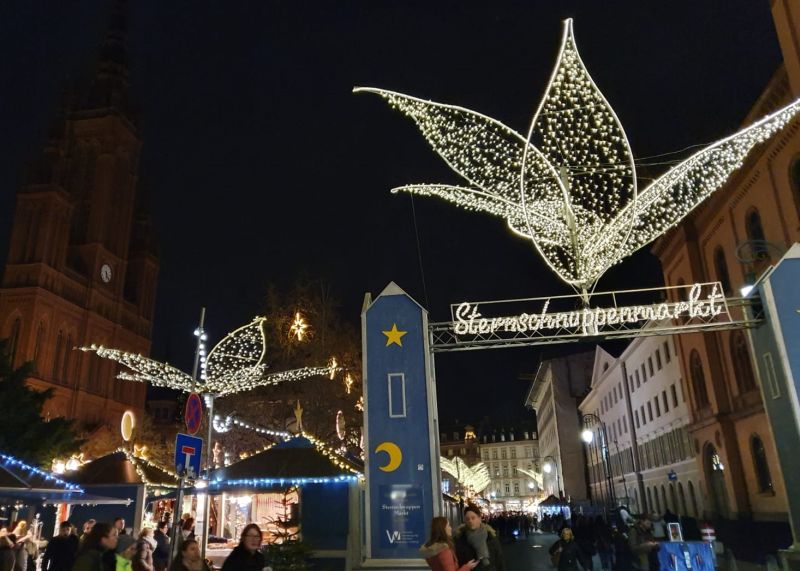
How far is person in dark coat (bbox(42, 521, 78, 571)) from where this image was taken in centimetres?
1088

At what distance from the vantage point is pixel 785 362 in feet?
45.2

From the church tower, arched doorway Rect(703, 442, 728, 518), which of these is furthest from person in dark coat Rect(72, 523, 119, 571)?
the church tower

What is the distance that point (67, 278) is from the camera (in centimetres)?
5762

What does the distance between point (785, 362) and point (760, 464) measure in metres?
15.3

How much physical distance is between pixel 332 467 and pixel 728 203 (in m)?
21.8

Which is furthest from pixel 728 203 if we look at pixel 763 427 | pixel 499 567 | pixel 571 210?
pixel 499 567

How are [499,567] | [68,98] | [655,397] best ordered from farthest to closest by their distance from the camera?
[68,98] → [655,397] → [499,567]

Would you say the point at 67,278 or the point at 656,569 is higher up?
the point at 67,278

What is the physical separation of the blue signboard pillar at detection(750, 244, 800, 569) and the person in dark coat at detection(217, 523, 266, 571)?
12.7 metres

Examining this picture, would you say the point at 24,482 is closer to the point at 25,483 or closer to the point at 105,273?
the point at 25,483

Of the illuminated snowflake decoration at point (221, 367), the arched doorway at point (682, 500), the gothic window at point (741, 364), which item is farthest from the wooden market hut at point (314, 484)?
the arched doorway at point (682, 500)

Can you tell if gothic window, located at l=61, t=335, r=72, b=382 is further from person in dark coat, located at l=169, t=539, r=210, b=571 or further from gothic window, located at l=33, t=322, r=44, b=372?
person in dark coat, located at l=169, t=539, r=210, b=571

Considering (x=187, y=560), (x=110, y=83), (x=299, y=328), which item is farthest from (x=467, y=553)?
(x=110, y=83)

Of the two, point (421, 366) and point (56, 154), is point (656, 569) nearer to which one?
point (421, 366)
